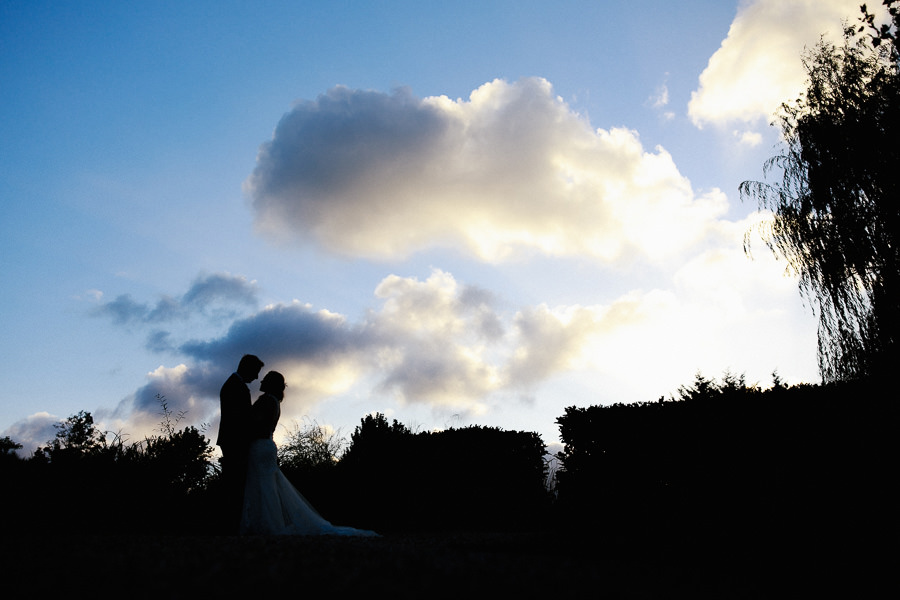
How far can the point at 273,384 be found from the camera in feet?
26.1

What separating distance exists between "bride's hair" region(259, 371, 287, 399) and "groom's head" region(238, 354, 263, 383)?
0.75 ft

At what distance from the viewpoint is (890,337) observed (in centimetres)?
1248

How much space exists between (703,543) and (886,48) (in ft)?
43.3

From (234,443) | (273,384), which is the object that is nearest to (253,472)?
(234,443)

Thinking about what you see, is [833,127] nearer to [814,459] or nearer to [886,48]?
[886,48]

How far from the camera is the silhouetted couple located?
741 centimetres

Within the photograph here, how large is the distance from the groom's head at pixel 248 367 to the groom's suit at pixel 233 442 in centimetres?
14

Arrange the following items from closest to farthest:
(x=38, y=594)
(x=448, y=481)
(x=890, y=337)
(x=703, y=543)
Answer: (x=38, y=594)
(x=703, y=543)
(x=448, y=481)
(x=890, y=337)

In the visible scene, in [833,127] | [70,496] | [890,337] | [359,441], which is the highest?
[833,127]

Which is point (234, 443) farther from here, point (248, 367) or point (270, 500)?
point (248, 367)

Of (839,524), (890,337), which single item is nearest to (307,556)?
(839,524)

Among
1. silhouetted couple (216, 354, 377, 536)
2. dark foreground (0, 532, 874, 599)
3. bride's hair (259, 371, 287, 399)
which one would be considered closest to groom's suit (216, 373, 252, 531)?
silhouetted couple (216, 354, 377, 536)

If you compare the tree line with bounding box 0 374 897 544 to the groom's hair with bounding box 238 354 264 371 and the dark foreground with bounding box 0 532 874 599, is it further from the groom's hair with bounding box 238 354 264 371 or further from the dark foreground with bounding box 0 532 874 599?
the groom's hair with bounding box 238 354 264 371

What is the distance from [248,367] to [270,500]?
1844 mm
